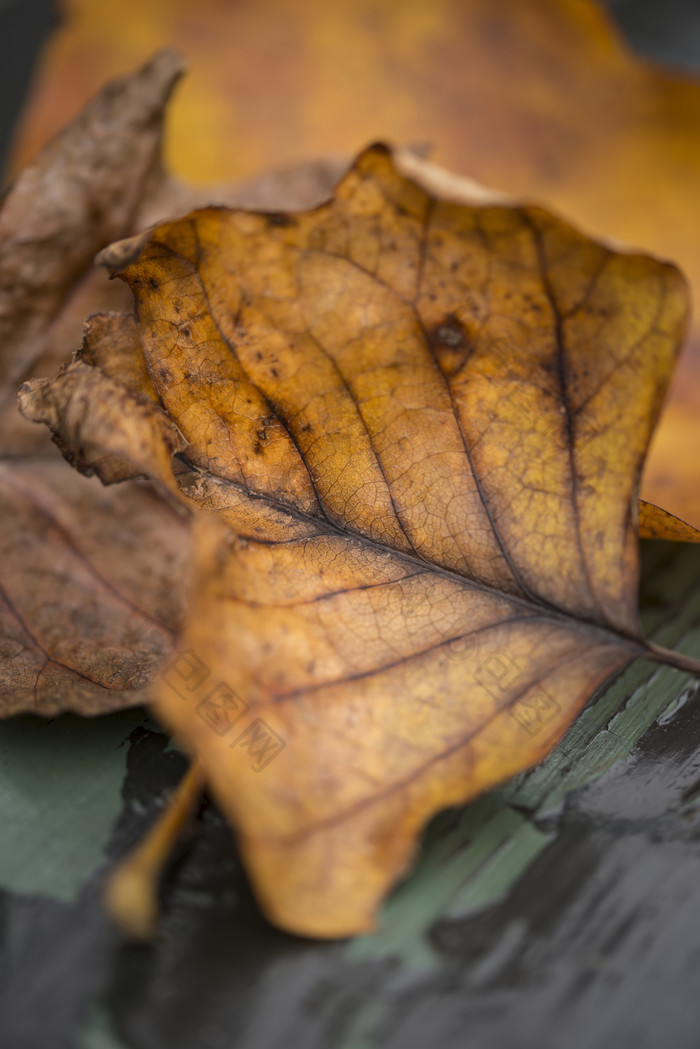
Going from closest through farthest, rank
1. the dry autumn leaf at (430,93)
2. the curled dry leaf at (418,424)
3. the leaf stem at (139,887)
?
1. the leaf stem at (139,887)
2. the curled dry leaf at (418,424)
3. the dry autumn leaf at (430,93)

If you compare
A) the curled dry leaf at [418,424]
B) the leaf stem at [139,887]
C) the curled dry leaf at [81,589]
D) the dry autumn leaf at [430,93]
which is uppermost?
the dry autumn leaf at [430,93]

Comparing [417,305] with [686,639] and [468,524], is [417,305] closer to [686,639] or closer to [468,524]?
[468,524]

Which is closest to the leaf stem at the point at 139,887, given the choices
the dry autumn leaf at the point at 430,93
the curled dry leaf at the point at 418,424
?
the curled dry leaf at the point at 418,424

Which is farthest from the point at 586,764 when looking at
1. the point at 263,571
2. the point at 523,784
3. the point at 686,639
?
the point at 263,571

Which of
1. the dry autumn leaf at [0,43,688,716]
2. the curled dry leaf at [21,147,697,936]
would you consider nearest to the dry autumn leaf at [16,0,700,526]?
the dry autumn leaf at [0,43,688,716]

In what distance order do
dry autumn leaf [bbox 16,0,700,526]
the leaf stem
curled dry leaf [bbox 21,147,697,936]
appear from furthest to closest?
A: 1. dry autumn leaf [bbox 16,0,700,526]
2. curled dry leaf [bbox 21,147,697,936]
3. the leaf stem

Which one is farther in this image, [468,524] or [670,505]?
[670,505]

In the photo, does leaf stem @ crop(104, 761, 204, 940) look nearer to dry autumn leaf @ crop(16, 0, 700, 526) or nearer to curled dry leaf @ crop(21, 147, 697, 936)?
curled dry leaf @ crop(21, 147, 697, 936)

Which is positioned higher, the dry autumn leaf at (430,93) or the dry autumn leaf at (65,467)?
the dry autumn leaf at (430,93)

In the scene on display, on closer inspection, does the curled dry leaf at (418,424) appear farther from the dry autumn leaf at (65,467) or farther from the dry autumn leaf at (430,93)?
the dry autumn leaf at (430,93)
